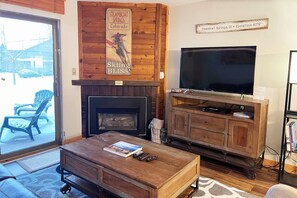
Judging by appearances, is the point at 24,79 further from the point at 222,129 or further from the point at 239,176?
the point at 239,176

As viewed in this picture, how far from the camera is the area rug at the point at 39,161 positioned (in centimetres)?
295

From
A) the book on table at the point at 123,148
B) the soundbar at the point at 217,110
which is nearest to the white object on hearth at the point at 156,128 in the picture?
the soundbar at the point at 217,110

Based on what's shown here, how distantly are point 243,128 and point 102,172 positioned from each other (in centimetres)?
176

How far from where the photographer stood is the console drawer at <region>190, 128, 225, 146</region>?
2.96m

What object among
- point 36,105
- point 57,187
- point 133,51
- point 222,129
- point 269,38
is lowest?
point 57,187

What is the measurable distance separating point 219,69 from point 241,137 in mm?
961

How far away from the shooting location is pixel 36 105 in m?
3.47

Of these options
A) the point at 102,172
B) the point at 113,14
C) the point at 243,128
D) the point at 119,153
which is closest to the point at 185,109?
the point at 243,128

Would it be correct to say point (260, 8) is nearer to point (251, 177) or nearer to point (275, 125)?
point (275, 125)

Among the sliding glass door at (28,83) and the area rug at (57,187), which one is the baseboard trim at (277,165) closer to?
the area rug at (57,187)

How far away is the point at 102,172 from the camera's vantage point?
199 cm

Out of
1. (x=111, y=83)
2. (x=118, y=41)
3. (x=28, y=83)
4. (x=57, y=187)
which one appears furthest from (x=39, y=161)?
(x=118, y=41)

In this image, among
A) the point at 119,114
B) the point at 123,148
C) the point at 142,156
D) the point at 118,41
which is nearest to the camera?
the point at 142,156


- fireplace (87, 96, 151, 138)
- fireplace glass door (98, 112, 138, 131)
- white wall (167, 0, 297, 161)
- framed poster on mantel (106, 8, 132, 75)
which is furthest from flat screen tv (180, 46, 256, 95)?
fireplace glass door (98, 112, 138, 131)
